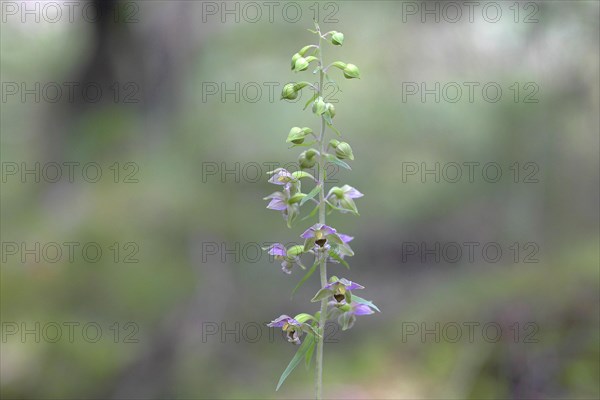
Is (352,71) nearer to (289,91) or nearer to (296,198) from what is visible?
(289,91)

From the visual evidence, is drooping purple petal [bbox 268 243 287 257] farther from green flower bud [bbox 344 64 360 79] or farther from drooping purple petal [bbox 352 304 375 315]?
green flower bud [bbox 344 64 360 79]

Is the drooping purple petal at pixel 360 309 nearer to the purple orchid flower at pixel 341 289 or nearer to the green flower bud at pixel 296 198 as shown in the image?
the purple orchid flower at pixel 341 289

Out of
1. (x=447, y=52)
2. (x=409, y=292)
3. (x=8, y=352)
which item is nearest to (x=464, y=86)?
(x=447, y=52)

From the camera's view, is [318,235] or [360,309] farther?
[360,309]

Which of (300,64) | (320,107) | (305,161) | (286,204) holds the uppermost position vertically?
(300,64)

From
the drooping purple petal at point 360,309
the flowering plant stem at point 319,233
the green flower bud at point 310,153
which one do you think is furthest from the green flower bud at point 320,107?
the drooping purple petal at point 360,309

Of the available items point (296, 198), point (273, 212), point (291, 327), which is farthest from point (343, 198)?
point (273, 212)

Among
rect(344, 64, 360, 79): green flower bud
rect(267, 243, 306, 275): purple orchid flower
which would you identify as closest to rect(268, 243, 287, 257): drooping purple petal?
rect(267, 243, 306, 275): purple orchid flower

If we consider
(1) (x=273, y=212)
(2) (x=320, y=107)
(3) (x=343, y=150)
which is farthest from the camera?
(1) (x=273, y=212)

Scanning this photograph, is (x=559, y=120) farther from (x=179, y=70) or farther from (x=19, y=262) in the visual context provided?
(x=19, y=262)
